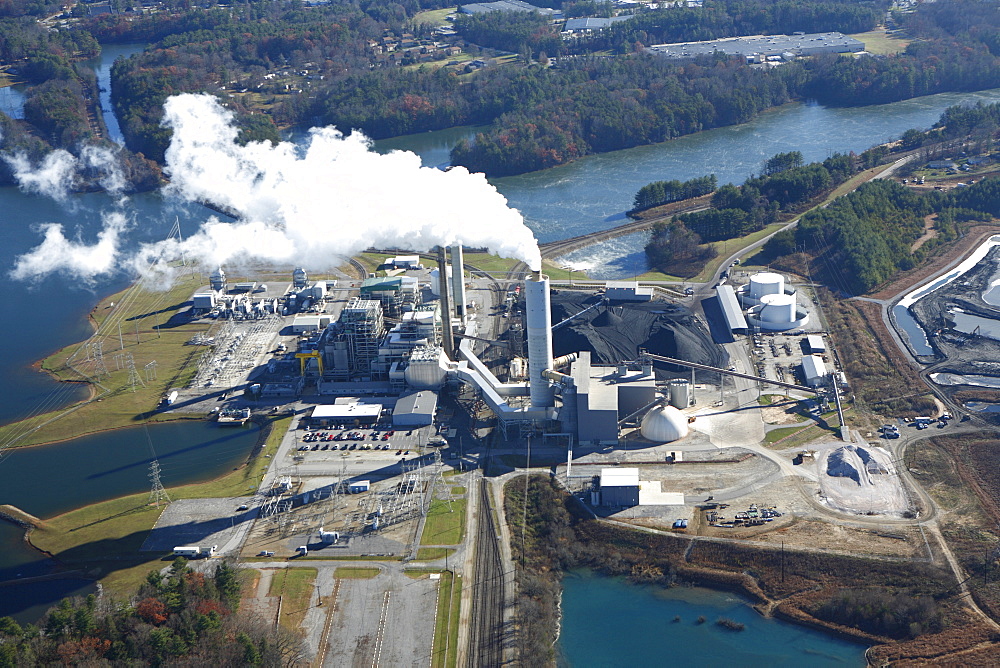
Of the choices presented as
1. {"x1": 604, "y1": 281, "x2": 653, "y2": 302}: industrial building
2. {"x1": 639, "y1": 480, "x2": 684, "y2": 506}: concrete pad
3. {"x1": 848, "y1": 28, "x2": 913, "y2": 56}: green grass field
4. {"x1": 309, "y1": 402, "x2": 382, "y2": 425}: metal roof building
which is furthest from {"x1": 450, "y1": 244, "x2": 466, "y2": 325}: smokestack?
{"x1": 848, "y1": 28, "x2": 913, "y2": 56}: green grass field

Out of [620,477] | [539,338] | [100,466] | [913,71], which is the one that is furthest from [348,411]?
[913,71]

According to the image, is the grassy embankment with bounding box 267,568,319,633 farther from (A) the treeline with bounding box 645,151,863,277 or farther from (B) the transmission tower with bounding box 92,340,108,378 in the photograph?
(A) the treeline with bounding box 645,151,863,277

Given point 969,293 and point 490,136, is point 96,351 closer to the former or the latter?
point 490,136

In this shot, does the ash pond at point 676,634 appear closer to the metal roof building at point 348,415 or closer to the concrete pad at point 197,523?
the concrete pad at point 197,523

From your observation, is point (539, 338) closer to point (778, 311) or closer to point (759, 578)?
point (759, 578)

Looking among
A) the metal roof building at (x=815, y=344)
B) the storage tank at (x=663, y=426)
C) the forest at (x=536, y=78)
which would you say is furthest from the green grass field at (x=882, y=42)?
the storage tank at (x=663, y=426)

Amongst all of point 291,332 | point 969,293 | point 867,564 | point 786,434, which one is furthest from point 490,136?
point 867,564

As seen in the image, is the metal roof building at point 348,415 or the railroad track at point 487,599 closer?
the railroad track at point 487,599
